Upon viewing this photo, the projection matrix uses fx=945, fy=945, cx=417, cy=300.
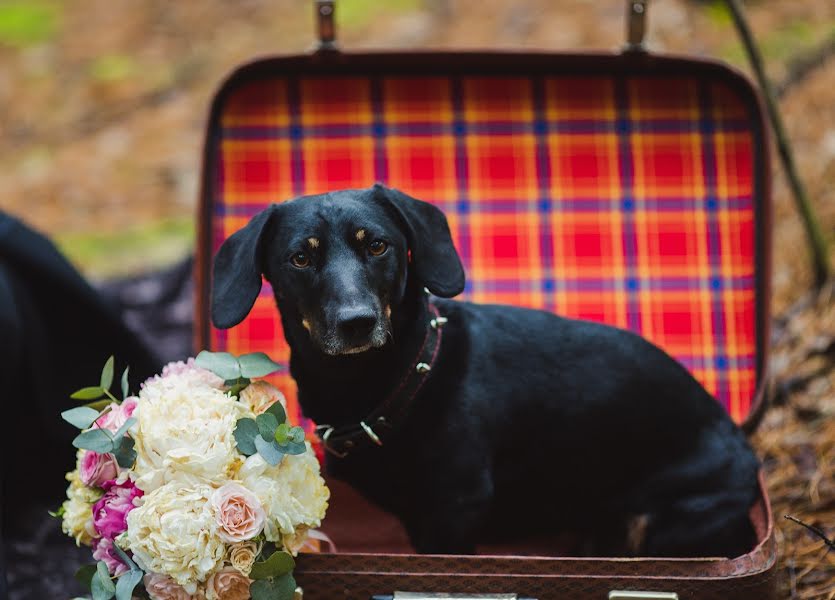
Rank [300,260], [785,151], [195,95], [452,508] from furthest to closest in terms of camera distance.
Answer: [195,95] < [785,151] < [452,508] < [300,260]

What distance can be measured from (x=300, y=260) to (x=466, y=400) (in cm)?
47

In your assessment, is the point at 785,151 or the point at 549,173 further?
the point at 785,151

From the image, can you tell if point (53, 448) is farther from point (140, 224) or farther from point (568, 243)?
point (140, 224)

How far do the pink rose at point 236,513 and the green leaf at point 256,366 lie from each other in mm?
259

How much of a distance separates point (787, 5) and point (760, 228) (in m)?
2.52

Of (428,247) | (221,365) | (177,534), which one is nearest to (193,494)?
(177,534)

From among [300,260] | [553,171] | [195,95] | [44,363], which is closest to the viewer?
[300,260]

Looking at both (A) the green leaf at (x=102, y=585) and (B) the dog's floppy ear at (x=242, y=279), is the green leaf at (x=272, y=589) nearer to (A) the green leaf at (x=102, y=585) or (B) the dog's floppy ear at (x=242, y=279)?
(A) the green leaf at (x=102, y=585)

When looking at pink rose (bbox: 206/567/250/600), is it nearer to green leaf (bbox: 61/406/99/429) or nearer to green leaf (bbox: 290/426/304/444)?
green leaf (bbox: 290/426/304/444)

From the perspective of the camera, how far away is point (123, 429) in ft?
5.81

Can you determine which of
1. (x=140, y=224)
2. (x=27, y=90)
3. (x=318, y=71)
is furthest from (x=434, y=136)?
(x=27, y=90)

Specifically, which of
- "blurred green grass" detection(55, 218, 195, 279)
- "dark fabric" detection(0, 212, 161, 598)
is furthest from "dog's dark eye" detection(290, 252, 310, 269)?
"blurred green grass" detection(55, 218, 195, 279)

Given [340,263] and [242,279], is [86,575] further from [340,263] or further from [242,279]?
[340,263]

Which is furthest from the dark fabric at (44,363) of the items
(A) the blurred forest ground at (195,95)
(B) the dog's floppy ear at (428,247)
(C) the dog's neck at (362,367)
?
(A) the blurred forest ground at (195,95)
